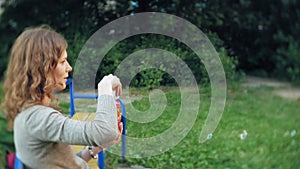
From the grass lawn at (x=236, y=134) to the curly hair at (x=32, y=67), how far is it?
0.46 m

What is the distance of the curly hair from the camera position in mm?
1207

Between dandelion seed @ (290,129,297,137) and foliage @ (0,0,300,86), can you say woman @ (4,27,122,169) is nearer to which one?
foliage @ (0,0,300,86)

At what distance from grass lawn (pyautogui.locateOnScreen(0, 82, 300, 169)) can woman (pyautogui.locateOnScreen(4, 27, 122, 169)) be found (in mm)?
420

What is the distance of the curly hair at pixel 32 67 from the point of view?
1.21 metres

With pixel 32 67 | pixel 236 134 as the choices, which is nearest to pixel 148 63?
pixel 32 67

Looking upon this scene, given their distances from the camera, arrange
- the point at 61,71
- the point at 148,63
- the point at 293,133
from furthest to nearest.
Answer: the point at 293,133, the point at 148,63, the point at 61,71

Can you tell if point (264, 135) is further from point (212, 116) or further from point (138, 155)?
point (138, 155)

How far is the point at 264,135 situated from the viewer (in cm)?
264

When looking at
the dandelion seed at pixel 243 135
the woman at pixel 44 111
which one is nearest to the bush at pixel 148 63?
the woman at pixel 44 111

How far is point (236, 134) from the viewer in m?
2.43

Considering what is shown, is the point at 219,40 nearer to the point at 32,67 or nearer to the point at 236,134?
the point at 236,134

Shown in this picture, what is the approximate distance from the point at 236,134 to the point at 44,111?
149cm

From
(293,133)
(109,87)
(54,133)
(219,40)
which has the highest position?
(219,40)

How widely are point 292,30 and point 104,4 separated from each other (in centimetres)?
204
